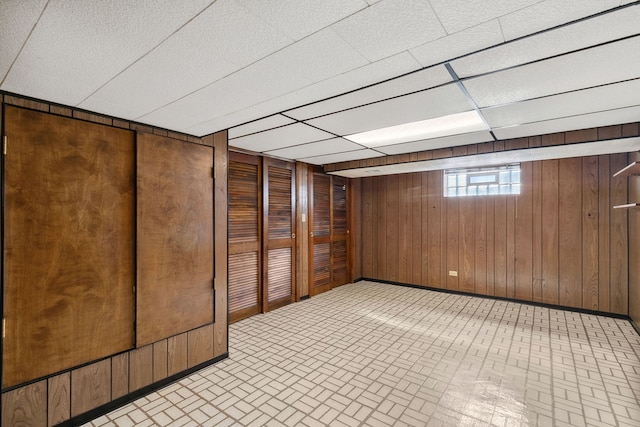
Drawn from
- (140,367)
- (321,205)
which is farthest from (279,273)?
(140,367)

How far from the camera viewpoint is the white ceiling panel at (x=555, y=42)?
128cm

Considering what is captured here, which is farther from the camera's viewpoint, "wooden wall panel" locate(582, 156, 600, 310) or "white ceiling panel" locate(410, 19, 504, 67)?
"wooden wall panel" locate(582, 156, 600, 310)

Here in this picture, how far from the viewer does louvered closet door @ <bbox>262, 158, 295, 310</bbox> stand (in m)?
4.46

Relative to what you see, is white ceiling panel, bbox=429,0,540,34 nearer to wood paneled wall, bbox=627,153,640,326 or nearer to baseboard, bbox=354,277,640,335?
wood paneled wall, bbox=627,153,640,326

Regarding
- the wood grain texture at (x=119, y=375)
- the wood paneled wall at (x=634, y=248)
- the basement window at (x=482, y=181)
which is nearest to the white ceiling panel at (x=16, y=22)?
the wood grain texture at (x=119, y=375)

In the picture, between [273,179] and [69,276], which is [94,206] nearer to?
[69,276]

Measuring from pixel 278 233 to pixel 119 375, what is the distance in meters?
2.69

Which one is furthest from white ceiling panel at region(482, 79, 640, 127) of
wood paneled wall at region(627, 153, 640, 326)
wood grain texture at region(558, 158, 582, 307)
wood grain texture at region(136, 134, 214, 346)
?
wood grain texture at region(136, 134, 214, 346)

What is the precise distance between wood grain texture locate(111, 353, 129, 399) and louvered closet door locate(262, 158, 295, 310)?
2.17 metres

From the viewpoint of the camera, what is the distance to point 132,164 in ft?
8.09

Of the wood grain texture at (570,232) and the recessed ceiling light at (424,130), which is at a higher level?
the recessed ceiling light at (424,130)

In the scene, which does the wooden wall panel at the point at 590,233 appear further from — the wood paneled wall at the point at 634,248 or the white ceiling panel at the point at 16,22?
the white ceiling panel at the point at 16,22

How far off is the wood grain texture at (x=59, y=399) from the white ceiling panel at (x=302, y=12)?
106 inches

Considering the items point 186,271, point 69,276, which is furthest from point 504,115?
point 69,276
